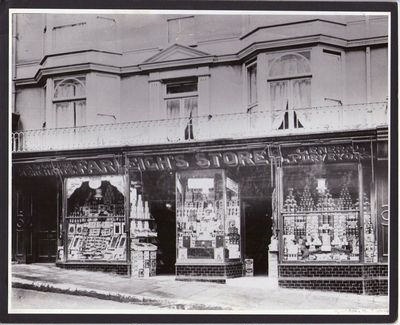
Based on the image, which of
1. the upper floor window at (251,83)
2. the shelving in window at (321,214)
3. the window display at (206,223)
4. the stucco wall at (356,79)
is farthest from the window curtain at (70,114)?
the stucco wall at (356,79)

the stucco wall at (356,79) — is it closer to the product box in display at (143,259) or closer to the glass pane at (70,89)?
the product box in display at (143,259)

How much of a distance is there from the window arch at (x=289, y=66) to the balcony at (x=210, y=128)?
1.50ft

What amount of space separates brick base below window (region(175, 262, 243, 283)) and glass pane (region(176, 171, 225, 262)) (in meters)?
0.11

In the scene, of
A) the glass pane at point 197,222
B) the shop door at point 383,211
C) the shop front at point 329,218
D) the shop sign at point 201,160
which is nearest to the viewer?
the shop door at point 383,211

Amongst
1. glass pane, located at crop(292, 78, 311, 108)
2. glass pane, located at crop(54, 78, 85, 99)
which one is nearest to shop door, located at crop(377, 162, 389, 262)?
glass pane, located at crop(292, 78, 311, 108)

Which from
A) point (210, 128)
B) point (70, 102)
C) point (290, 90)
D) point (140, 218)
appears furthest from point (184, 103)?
point (140, 218)

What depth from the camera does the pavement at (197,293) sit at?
22.7 feet

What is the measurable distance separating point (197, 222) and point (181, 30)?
90.7 inches

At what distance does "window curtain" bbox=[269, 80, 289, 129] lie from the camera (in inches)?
287

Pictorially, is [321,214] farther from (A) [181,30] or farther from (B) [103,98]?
(B) [103,98]

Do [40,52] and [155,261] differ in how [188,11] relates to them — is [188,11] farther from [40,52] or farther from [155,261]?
[155,261]

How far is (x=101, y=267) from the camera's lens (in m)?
7.46

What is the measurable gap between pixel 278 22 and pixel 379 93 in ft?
4.63

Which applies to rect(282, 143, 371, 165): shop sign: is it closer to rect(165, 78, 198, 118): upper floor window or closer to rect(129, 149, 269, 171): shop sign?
rect(129, 149, 269, 171): shop sign
